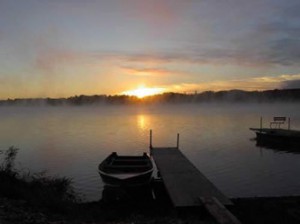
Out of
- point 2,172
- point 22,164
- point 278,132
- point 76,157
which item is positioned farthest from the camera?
point 278,132

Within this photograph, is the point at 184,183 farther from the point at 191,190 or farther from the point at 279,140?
the point at 279,140

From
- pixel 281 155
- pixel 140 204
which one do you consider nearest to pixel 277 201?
pixel 140 204

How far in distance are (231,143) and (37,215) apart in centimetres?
4026

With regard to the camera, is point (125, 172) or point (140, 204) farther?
point (125, 172)

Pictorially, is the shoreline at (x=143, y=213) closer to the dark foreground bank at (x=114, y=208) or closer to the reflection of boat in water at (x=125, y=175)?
the dark foreground bank at (x=114, y=208)

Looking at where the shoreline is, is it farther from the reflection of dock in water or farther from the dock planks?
the dock planks

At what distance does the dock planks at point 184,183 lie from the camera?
48.2 feet

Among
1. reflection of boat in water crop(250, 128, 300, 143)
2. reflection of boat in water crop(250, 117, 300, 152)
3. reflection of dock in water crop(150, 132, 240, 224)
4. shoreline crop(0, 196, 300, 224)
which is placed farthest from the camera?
reflection of boat in water crop(250, 128, 300, 143)

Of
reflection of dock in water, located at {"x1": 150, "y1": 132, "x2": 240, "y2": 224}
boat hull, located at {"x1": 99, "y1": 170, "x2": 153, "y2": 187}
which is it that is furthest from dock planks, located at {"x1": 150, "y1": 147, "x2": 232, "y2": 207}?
boat hull, located at {"x1": 99, "y1": 170, "x2": 153, "y2": 187}

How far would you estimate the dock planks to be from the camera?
14.7 meters

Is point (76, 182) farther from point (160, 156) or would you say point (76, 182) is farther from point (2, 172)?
point (2, 172)

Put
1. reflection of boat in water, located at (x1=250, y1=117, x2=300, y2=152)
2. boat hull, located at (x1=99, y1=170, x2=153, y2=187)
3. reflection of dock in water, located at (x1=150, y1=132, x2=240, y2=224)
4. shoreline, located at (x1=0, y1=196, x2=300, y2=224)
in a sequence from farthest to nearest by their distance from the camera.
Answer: reflection of boat in water, located at (x1=250, y1=117, x2=300, y2=152), boat hull, located at (x1=99, y1=170, x2=153, y2=187), reflection of dock in water, located at (x1=150, y1=132, x2=240, y2=224), shoreline, located at (x1=0, y1=196, x2=300, y2=224)

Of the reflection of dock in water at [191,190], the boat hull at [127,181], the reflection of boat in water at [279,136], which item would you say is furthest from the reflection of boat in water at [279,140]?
the boat hull at [127,181]

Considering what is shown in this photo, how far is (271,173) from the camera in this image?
2973 centimetres
